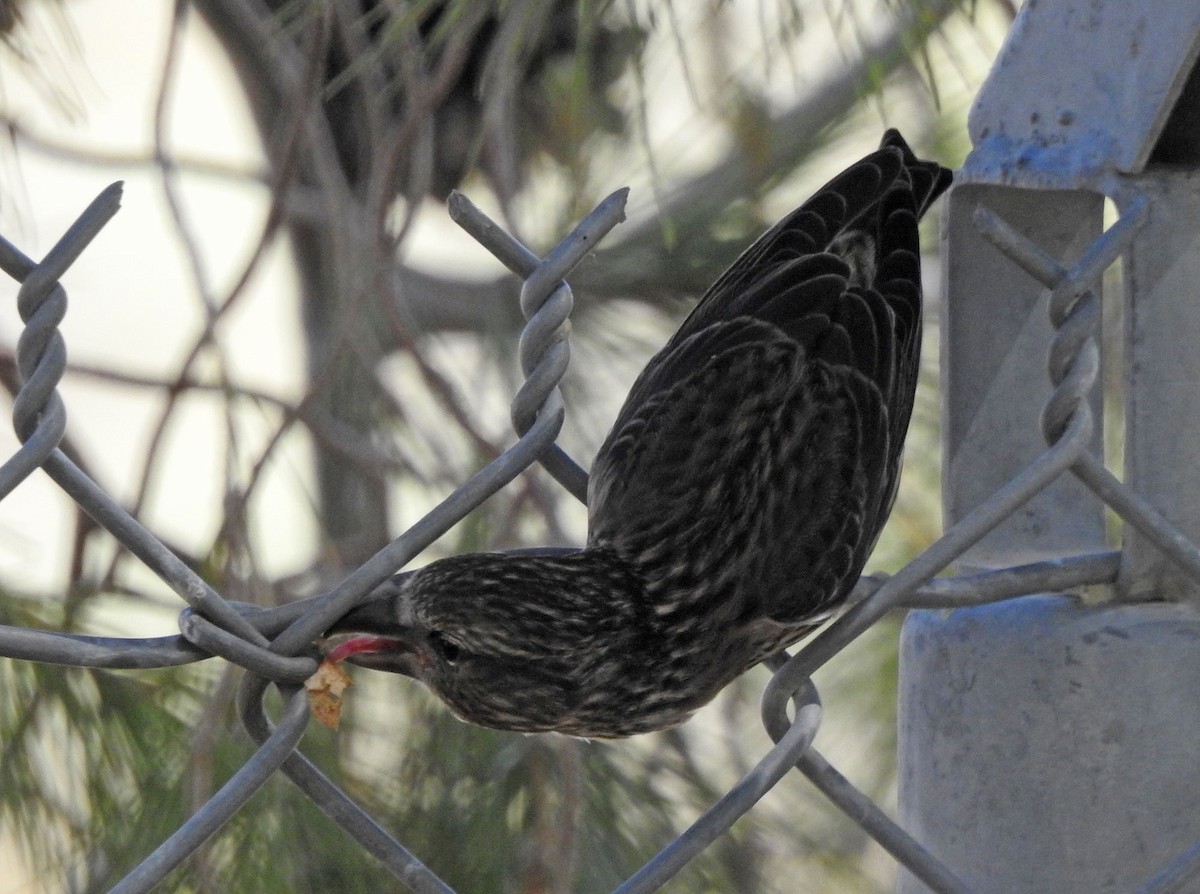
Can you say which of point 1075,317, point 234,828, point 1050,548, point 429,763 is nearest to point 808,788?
point 429,763

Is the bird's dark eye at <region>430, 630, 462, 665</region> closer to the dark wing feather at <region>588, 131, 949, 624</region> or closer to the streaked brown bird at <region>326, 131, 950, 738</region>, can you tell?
the streaked brown bird at <region>326, 131, 950, 738</region>

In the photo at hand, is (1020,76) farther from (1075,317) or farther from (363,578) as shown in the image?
(363,578)

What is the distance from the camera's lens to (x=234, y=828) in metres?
1.19

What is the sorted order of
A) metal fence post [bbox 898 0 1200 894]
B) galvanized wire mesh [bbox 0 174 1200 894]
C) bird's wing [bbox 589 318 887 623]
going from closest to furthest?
galvanized wire mesh [bbox 0 174 1200 894] < metal fence post [bbox 898 0 1200 894] < bird's wing [bbox 589 318 887 623]

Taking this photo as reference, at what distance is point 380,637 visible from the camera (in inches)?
33.8

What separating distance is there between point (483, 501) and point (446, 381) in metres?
0.70

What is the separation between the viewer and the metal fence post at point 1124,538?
0.82m

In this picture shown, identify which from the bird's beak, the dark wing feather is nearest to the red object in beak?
the bird's beak

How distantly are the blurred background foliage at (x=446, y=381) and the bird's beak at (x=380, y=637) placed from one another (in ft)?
0.73

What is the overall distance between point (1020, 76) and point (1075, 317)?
139mm

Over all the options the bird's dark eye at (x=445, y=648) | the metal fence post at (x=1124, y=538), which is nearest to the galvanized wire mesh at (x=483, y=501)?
the metal fence post at (x=1124, y=538)

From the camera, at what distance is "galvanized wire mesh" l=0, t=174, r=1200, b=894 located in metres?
0.59

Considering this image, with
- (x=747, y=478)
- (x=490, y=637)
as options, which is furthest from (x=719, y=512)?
(x=490, y=637)

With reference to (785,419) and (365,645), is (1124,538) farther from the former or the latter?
(365,645)
